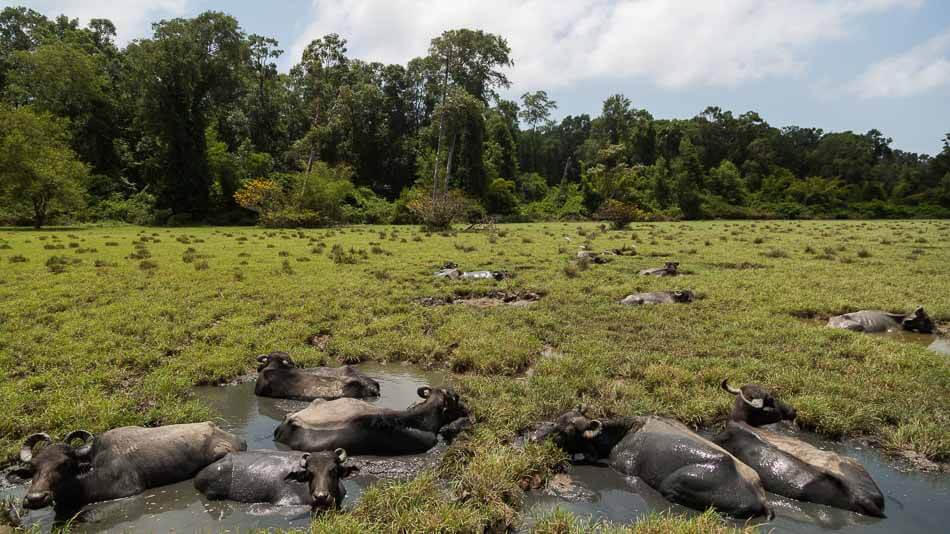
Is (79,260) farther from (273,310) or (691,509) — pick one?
(691,509)

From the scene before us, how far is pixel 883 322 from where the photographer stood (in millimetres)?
10008

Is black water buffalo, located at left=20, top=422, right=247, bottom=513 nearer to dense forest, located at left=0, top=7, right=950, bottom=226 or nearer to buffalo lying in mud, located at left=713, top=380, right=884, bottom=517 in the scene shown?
buffalo lying in mud, located at left=713, top=380, right=884, bottom=517

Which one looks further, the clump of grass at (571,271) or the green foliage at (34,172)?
the green foliage at (34,172)

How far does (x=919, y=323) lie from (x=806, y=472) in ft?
24.5

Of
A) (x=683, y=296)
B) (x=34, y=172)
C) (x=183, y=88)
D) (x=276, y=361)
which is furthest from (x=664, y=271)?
(x=183, y=88)

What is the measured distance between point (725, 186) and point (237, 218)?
57.9 m

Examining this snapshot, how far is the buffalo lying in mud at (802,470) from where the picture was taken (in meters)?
4.50

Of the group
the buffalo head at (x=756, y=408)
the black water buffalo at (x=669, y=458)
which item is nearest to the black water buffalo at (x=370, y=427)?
the black water buffalo at (x=669, y=458)

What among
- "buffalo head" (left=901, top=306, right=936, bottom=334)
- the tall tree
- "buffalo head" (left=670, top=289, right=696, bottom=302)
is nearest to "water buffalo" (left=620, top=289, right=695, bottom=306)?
"buffalo head" (left=670, top=289, right=696, bottom=302)

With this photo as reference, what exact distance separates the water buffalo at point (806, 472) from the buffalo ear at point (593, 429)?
125 cm

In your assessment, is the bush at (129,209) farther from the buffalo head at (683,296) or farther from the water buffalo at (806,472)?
the water buffalo at (806,472)

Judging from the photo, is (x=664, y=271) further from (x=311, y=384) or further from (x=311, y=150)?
(x=311, y=150)

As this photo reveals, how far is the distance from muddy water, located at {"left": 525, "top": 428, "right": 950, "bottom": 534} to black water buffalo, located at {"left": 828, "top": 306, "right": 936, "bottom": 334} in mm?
5375

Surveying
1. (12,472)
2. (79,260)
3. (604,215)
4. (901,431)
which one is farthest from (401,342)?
(604,215)
